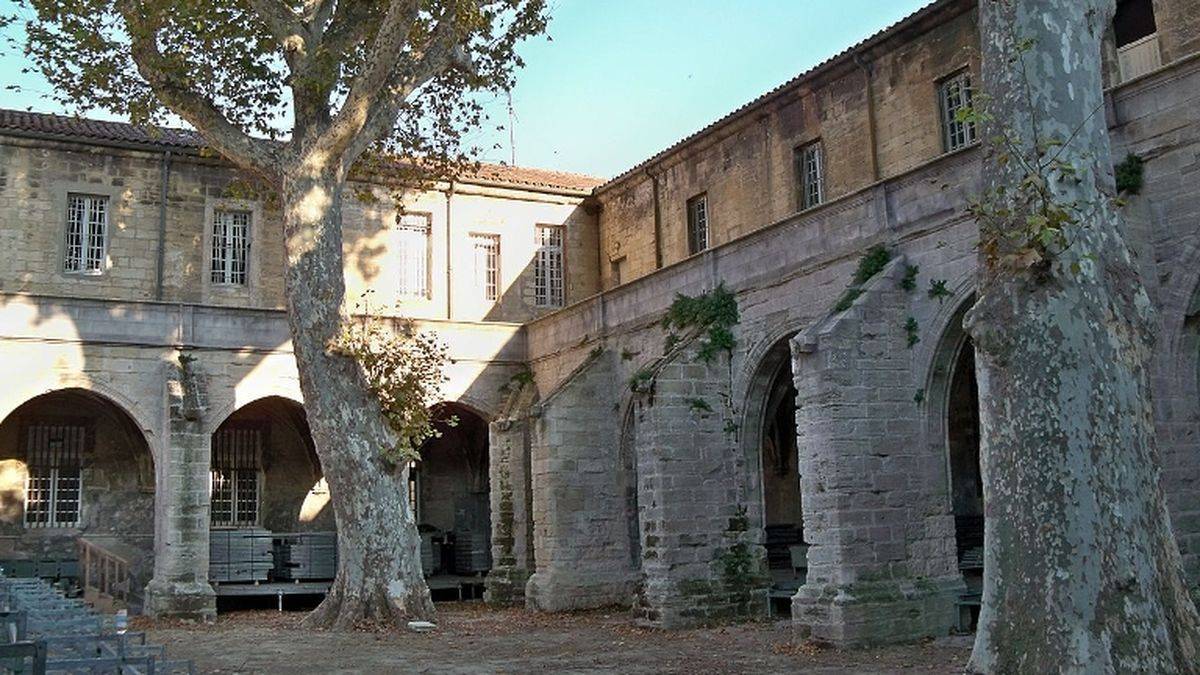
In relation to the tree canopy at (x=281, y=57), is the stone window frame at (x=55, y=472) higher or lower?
lower

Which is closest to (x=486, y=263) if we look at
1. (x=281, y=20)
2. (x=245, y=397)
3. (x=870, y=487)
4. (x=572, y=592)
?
(x=245, y=397)

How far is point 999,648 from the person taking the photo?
6.52 meters

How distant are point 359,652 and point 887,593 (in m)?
5.88

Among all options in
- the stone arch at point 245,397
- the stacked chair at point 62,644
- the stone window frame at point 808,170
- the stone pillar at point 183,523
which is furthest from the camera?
the stone window frame at point 808,170

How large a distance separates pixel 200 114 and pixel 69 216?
701 cm

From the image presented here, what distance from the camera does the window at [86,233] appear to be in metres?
22.2

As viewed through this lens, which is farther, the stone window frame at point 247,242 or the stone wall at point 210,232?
the stone window frame at point 247,242

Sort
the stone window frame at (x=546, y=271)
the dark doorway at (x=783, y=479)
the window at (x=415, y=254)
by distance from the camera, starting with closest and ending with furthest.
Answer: the dark doorway at (x=783, y=479) → the window at (x=415, y=254) → the stone window frame at (x=546, y=271)

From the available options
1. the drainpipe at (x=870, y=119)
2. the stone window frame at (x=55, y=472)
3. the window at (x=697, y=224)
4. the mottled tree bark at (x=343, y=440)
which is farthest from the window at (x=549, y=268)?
the mottled tree bark at (x=343, y=440)

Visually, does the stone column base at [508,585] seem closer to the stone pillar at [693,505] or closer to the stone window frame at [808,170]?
the stone pillar at [693,505]

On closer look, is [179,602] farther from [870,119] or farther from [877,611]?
[870,119]

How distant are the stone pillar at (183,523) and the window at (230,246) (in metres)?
5.04

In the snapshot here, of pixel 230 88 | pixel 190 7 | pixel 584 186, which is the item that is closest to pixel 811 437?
pixel 190 7

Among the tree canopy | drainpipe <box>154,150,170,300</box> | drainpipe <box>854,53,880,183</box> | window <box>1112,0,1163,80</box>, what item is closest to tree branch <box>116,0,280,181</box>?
the tree canopy
